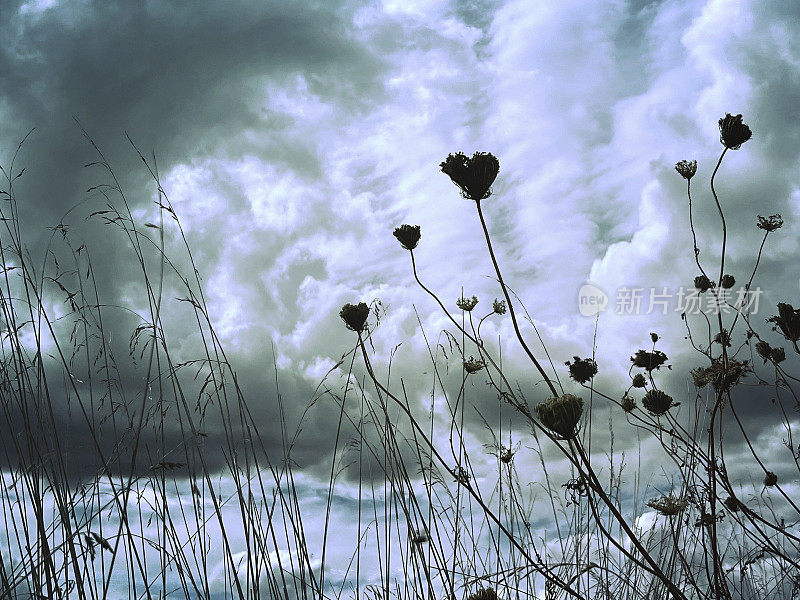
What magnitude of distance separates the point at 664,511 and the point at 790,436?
0.77 metres

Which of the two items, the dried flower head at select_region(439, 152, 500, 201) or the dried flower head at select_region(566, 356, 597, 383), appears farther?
the dried flower head at select_region(566, 356, 597, 383)

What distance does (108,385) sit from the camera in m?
2.50

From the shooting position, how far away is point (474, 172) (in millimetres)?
1997

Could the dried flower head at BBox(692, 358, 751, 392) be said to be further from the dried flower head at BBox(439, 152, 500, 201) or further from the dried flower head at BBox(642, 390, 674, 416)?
the dried flower head at BBox(439, 152, 500, 201)

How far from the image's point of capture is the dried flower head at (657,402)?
2.64 metres

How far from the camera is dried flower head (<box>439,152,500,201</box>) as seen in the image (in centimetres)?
200

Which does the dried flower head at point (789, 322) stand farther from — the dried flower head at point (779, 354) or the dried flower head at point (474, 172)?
the dried flower head at point (474, 172)

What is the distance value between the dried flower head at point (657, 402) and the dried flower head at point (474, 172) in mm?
1340

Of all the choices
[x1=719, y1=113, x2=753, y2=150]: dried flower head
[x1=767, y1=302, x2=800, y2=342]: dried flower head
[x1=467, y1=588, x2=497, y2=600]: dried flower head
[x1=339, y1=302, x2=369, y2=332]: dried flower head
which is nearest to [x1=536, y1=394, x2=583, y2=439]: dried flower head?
[x1=467, y1=588, x2=497, y2=600]: dried flower head

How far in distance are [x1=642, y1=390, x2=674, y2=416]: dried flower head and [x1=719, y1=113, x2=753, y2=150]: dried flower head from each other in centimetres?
116

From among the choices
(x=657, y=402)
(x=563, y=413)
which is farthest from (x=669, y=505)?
(x=563, y=413)

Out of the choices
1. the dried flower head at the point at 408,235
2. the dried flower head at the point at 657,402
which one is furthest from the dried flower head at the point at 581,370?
the dried flower head at the point at 408,235

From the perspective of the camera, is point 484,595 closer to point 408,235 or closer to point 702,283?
point 408,235

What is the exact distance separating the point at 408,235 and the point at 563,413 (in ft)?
4.41
